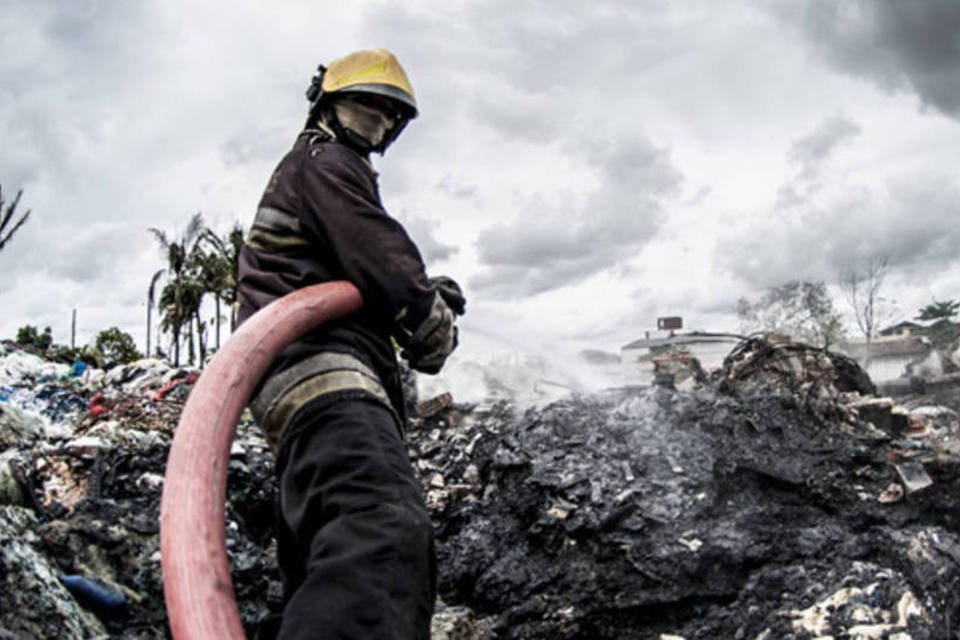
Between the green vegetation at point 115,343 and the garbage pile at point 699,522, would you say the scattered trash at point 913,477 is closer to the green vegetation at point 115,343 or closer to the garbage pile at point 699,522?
the garbage pile at point 699,522

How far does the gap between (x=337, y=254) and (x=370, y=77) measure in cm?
59

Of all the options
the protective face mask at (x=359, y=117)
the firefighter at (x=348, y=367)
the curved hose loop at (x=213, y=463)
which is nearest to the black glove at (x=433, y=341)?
the firefighter at (x=348, y=367)

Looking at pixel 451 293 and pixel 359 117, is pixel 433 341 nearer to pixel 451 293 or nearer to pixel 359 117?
pixel 451 293

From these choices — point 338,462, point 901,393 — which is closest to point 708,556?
point 338,462

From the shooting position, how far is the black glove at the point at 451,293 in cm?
224

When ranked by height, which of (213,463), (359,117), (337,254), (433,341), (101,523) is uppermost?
(359,117)

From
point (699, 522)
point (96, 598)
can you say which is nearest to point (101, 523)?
point (96, 598)

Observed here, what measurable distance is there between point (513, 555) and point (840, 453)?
2.56 meters

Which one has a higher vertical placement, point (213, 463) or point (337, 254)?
point (337, 254)

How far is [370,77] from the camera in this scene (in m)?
2.12

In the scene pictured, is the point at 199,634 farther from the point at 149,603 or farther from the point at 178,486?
the point at 149,603

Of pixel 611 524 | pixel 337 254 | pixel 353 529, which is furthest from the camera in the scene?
pixel 611 524

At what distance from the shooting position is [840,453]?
5289mm

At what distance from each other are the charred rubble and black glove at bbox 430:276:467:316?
1757 mm
